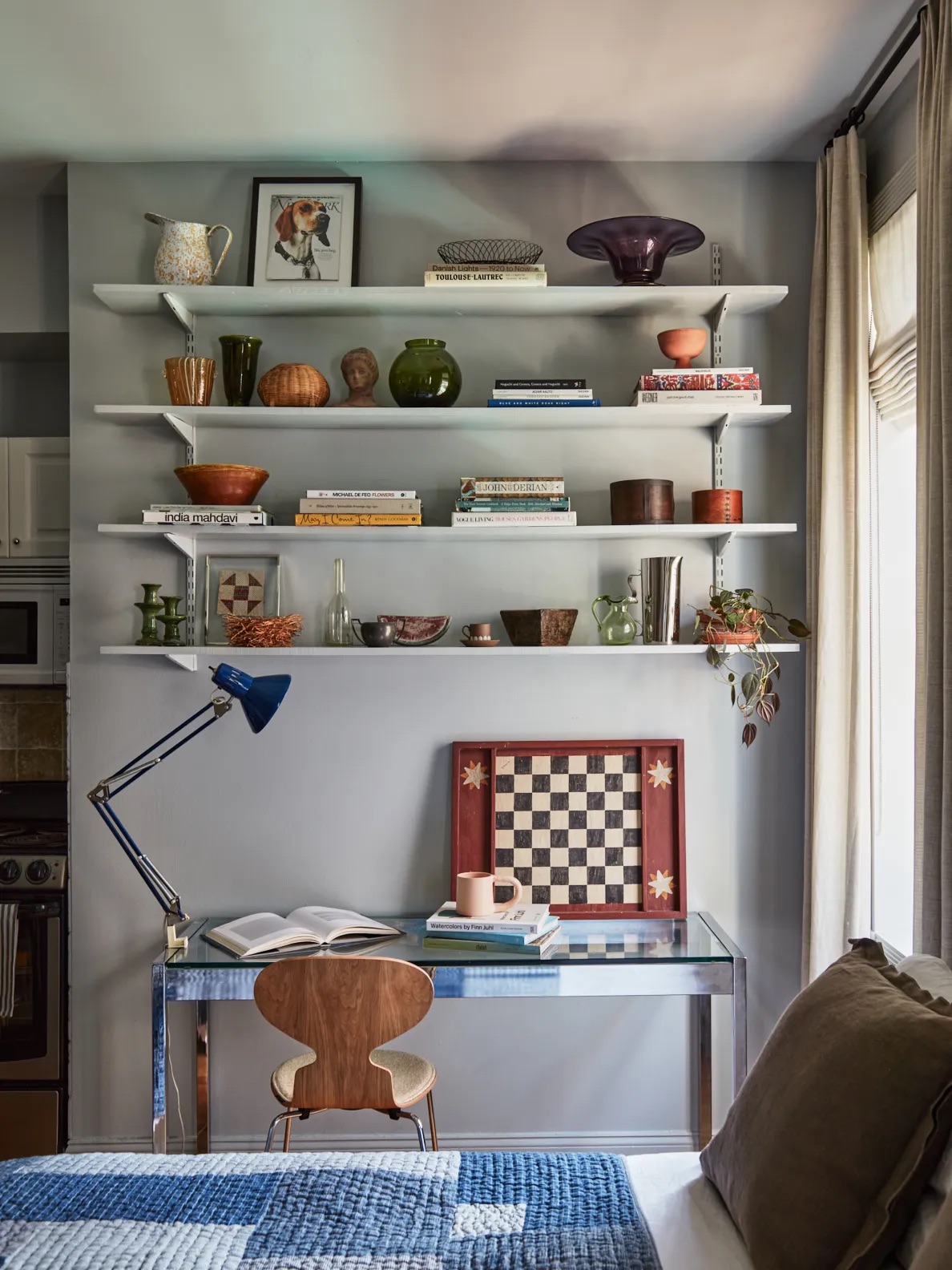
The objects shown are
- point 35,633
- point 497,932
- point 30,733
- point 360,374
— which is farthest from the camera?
point 30,733

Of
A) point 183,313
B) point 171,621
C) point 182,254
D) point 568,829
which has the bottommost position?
point 568,829

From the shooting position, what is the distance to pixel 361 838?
118 inches

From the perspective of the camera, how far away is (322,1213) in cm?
154

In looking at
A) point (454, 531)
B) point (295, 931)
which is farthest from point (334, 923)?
point (454, 531)

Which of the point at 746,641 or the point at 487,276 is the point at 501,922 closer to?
the point at 746,641

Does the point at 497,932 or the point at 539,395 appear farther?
the point at 539,395

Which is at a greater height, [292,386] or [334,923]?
[292,386]

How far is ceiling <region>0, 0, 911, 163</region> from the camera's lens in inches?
89.2

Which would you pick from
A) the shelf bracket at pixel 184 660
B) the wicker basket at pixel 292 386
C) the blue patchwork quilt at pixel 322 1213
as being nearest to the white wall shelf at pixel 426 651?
the shelf bracket at pixel 184 660

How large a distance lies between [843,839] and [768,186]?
1.80 meters

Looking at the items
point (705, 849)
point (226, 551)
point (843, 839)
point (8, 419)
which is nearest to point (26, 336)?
point (8, 419)

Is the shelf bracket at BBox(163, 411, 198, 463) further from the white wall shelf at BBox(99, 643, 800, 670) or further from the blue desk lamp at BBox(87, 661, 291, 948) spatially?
the blue desk lamp at BBox(87, 661, 291, 948)

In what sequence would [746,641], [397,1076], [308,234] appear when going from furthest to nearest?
[308,234]
[746,641]
[397,1076]

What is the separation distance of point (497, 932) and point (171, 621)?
3.83 feet
